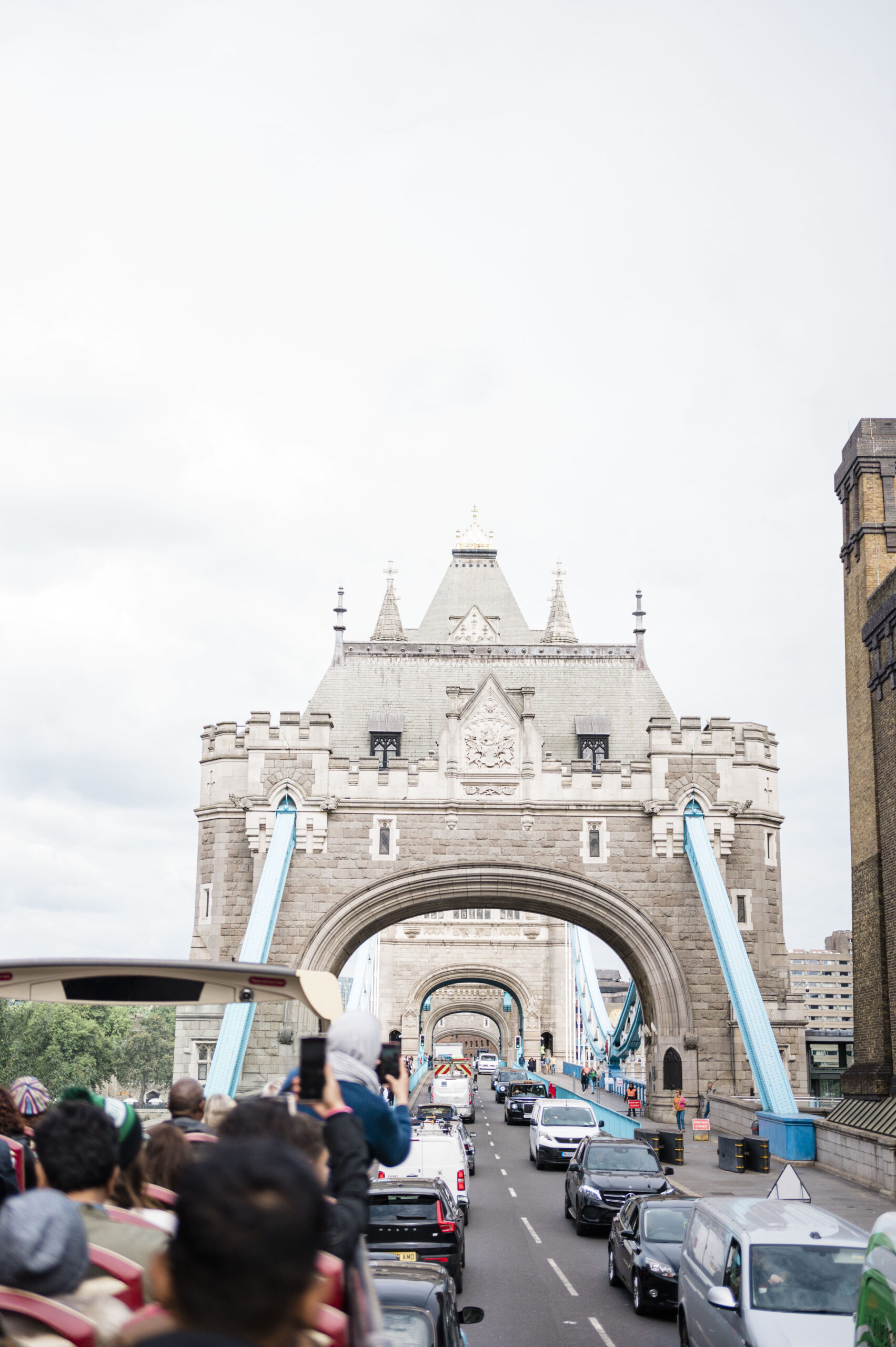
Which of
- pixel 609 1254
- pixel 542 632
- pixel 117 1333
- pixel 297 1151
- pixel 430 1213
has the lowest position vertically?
pixel 609 1254

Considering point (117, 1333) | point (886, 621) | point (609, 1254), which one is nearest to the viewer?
point (117, 1333)

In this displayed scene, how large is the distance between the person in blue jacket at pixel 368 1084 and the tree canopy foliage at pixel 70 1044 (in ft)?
191

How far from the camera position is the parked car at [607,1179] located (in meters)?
15.3

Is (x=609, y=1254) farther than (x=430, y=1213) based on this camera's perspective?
Yes

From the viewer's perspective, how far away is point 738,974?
2602cm

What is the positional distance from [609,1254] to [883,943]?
11428 mm

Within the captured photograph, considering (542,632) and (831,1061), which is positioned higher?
(542,632)

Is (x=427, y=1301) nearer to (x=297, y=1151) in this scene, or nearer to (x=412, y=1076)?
(x=297, y=1151)

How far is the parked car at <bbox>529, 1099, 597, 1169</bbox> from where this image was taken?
79.4ft

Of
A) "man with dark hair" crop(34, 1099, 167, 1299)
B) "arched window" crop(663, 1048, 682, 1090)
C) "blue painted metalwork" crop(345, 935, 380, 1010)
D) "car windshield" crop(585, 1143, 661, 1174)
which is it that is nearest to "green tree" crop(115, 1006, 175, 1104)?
"blue painted metalwork" crop(345, 935, 380, 1010)

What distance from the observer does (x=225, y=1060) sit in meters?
25.1

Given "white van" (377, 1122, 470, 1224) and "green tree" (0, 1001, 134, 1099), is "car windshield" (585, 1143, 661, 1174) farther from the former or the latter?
"green tree" (0, 1001, 134, 1099)

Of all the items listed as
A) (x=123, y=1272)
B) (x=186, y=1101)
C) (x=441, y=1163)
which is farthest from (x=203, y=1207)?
(x=441, y=1163)

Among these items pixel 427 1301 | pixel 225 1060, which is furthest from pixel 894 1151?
pixel 225 1060
